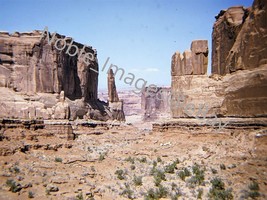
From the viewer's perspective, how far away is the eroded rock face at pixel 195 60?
88.5 feet

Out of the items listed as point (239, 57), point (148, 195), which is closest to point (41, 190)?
point (148, 195)

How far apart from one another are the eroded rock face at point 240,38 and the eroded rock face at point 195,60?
2343 millimetres

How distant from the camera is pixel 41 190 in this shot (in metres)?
15.7

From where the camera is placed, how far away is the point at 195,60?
2727cm

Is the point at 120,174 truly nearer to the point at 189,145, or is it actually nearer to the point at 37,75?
the point at 189,145

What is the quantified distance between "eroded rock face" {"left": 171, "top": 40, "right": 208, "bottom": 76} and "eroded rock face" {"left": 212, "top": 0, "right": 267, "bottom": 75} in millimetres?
2343

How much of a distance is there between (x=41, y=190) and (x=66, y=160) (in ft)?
21.9

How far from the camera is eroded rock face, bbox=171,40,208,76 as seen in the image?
27.0 metres

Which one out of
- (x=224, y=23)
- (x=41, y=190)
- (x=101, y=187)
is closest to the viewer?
(x=41, y=190)

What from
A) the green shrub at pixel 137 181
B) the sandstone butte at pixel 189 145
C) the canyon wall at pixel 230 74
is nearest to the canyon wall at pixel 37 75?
the sandstone butte at pixel 189 145

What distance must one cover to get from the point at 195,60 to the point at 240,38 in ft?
14.5

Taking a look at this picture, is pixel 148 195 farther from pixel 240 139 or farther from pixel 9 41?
pixel 9 41

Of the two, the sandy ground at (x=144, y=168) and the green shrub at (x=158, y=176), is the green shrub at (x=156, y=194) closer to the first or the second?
the sandy ground at (x=144, y=168)

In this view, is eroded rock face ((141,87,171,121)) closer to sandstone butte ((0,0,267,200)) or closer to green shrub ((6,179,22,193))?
sandstone butte ((0,0,267,200))
